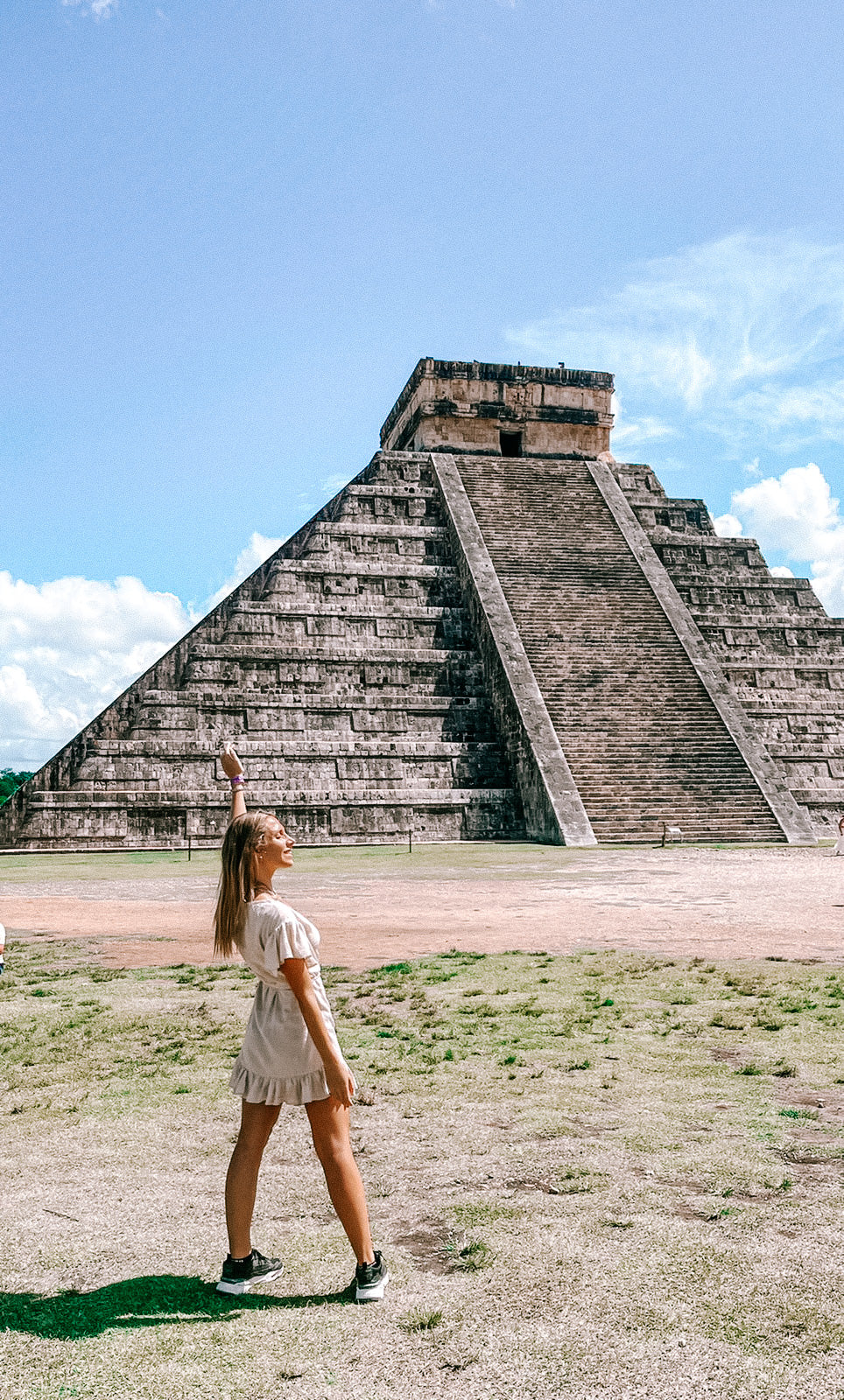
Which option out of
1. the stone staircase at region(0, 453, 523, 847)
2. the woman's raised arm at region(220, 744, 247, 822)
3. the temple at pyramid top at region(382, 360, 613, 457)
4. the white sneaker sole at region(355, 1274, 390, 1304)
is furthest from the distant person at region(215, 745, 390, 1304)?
the temple at pyramid top at region(382, 360, 613, 457)

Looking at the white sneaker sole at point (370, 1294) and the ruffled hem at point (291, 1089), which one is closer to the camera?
the white sneaker sole at point (370, 1294)

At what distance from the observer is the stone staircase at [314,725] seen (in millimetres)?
19594

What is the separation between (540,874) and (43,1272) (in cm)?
1079

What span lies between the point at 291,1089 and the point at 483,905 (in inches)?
303

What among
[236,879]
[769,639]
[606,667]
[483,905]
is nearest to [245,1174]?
[236,879]

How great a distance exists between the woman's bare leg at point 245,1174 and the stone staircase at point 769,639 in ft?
61.4

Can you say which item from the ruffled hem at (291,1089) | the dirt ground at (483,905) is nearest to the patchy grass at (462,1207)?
the ruffled hem at (291,1089)

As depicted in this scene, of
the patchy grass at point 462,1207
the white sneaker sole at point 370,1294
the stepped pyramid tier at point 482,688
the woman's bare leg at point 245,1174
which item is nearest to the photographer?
the patchy grass at point 462,1207

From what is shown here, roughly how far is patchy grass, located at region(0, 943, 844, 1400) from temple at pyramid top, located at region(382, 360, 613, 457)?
957 inches

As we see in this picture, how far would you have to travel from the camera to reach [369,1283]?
9.45ft

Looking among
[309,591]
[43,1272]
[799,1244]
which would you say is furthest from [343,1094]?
[309,591]

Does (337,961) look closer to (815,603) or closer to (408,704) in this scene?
(408,704)

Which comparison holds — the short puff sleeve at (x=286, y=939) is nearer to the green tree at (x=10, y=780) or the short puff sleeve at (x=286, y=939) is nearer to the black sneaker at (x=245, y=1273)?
the black sneaker at (x=245, y=1273)

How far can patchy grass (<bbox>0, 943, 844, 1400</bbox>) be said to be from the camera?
8.47ft
